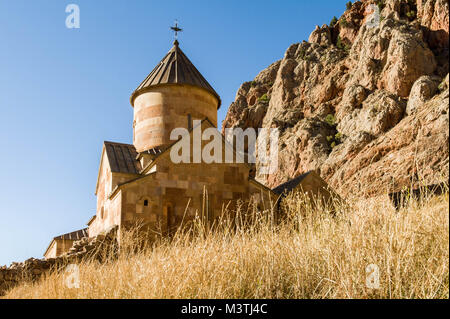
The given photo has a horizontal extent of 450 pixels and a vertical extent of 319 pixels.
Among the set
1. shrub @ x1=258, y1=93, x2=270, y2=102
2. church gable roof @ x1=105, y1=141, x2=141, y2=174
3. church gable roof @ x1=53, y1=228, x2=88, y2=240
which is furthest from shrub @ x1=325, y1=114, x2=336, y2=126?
church gable roof @ x1=105, y1=141, x2=141, y2=174

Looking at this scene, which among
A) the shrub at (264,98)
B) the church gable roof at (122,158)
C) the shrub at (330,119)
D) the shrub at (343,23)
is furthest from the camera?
the shrub at (264,98)

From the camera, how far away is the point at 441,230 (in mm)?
3324

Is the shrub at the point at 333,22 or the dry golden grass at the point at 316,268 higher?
the shrub at the point at 333,22

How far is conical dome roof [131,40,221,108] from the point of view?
40.8 ft

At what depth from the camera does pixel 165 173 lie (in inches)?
369

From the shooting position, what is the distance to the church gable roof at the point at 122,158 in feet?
36.8

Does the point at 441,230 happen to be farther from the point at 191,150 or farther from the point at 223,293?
the point at 191,150

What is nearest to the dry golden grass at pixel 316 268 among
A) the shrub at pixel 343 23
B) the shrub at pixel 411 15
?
the shrub at pixel 411 15

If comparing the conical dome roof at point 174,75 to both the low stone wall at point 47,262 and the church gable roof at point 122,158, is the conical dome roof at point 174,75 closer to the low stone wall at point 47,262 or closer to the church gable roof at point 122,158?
the church gable roof at point 122,158

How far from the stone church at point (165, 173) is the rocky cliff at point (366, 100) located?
10.9 m

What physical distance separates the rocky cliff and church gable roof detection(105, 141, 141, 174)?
12066 millimetres
